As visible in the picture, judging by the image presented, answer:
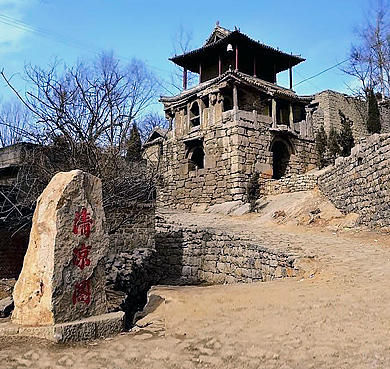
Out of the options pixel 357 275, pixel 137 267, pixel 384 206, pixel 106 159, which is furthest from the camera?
pixel 137 267

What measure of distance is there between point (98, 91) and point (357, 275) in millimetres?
9417

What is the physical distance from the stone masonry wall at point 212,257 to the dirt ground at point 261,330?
1.41 m

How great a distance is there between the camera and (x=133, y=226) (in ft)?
40.6

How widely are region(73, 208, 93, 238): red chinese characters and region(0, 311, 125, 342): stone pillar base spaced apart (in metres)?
0.86

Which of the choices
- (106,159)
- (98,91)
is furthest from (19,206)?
(98,91)

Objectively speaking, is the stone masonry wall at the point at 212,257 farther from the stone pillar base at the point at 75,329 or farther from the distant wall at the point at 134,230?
the stone pillar base at the point at 75,329

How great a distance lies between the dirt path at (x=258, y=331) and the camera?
10.8 feet

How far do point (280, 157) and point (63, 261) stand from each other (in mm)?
18080

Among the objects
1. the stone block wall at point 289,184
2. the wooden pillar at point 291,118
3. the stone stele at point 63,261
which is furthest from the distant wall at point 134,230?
the wooden pillar at point 291,118

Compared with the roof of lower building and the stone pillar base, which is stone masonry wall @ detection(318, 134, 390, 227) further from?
the roof of lower building

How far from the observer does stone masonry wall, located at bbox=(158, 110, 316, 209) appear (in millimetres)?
18266

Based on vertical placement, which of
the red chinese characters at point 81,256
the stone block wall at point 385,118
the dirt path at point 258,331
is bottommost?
the dirt path at point 258,331

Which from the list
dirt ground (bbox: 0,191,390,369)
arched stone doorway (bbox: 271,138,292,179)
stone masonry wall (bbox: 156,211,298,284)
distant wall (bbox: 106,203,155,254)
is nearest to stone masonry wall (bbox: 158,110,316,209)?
arched stone doorway (bbox: 271,138,292,179)

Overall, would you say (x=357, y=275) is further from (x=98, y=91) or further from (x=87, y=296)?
(x=98, y=91)
